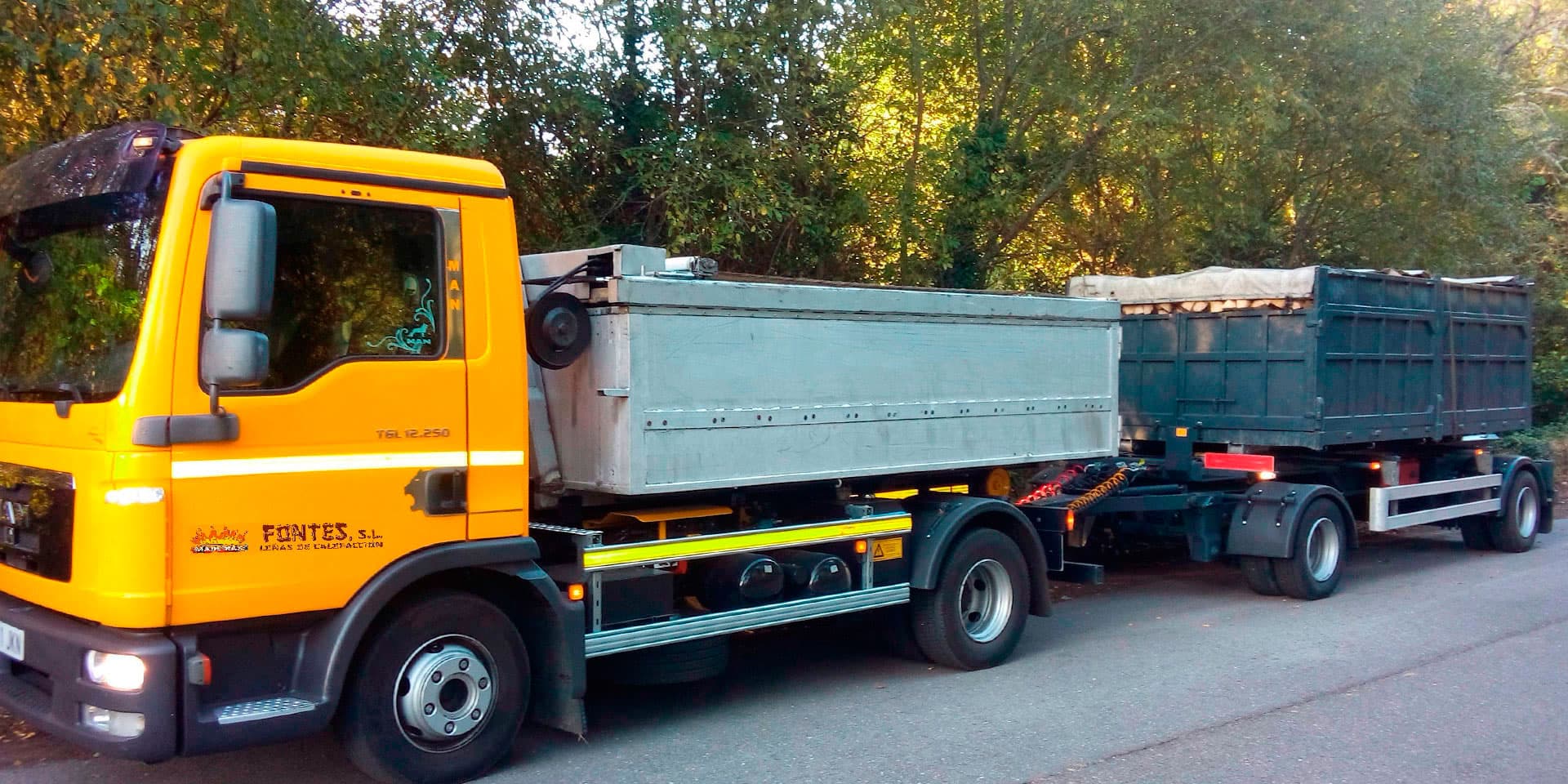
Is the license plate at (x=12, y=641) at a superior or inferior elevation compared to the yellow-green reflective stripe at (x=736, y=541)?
inferior

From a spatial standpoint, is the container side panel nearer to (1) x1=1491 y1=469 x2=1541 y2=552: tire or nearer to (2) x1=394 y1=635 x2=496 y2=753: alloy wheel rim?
(2) x1=394 y1=635 x2=496 y2=753: alloy wheel rim

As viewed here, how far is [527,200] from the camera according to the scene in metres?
11.1

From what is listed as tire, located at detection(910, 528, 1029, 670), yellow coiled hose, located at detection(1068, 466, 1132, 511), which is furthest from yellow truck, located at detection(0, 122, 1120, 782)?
yellow coiled hose, located at detection(1068, 466, 1132, 511)

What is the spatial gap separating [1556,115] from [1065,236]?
1421 cm

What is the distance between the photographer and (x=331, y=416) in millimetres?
4930

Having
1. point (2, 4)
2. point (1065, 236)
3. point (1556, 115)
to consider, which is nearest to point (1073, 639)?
point (2, 4)

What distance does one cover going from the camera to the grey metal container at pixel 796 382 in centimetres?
587

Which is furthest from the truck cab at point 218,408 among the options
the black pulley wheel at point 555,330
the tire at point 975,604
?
the tire at point 975,604

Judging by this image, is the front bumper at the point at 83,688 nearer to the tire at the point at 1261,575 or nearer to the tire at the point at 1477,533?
the tire at the point at 1261,575

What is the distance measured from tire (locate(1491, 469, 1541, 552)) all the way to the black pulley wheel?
10.8m

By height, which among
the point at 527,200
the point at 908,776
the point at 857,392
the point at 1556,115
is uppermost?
the point at 1556,115

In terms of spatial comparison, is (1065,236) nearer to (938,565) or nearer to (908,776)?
(938,565)

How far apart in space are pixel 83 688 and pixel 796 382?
3.45 meters

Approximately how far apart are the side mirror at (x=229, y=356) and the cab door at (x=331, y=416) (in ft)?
0.36
